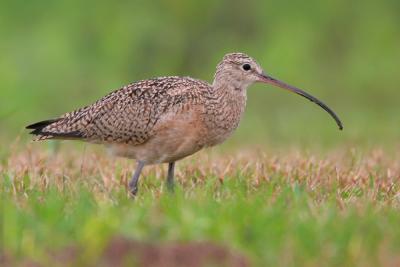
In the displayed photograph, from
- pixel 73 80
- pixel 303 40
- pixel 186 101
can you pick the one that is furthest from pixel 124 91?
pixel 303 40

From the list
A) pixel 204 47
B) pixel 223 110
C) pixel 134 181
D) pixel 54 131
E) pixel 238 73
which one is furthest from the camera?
pixel 204 47

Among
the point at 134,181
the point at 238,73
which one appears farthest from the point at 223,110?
the point at 134,181

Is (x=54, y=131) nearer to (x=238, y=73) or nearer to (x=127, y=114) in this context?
(x=127, y=114)

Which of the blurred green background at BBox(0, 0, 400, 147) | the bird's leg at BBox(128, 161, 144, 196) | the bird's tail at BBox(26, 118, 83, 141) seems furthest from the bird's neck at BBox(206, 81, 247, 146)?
the blurred green background at BBox(0, 0, 400, 147)

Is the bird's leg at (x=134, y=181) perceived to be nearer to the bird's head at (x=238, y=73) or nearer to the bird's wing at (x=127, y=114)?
the bird's wing at (x=127, y=114)

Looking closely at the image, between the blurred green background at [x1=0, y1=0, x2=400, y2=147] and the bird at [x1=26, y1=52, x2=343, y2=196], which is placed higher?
the blurred green background at [x1=0, y1=0, x2=400, y2=147]

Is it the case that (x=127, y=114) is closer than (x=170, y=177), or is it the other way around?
(x=170, y=177)

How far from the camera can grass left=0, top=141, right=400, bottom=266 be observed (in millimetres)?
5090

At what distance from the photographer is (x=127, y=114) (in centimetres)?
813

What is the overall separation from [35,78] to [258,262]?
14.1 m

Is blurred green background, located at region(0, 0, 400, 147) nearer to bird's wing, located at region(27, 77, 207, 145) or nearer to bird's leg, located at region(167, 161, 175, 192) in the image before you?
bird's wing, located at region(27, 77, 207, 145)

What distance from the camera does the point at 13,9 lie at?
19.4 meters

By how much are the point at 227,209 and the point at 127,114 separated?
258cm

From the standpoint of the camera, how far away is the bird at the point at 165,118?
7.85 m
